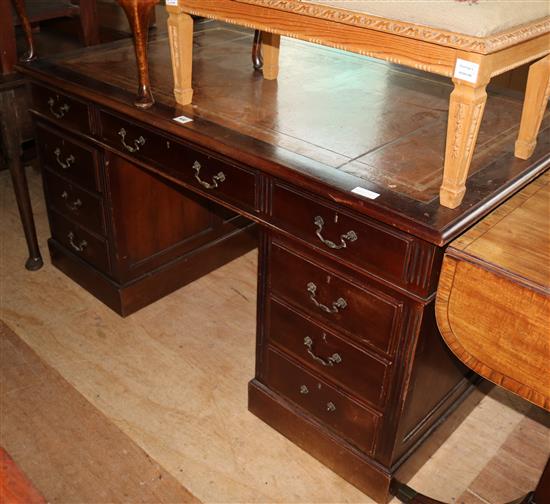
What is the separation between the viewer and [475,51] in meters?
1.34

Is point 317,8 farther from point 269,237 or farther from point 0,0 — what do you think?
point 0,0

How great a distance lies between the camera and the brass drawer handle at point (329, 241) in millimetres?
1641

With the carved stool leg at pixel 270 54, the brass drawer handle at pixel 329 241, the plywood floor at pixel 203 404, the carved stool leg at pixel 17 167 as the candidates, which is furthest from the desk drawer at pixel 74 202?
the brass drawer handle at pixel 329 241

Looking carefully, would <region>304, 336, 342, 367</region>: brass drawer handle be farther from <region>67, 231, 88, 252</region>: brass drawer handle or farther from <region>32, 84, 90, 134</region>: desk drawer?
<region>67, 231, 88, 252</region>: brass drawer handle

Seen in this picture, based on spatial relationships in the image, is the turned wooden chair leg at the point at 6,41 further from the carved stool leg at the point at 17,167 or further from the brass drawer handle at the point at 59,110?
the brass drawer handle at the point at 59,110

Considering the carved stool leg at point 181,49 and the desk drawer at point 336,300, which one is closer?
the desk drawer at point 336,300

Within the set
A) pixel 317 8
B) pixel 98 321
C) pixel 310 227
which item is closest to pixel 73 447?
pixel 98 321

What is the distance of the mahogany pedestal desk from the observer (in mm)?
1637

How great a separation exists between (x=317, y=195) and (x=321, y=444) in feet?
2.85

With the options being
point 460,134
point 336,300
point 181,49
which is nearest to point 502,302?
point 460,134

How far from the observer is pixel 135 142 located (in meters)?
2.17

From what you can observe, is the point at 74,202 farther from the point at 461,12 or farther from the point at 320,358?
the point at 461,12

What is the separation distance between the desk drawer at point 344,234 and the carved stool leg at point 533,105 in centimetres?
50

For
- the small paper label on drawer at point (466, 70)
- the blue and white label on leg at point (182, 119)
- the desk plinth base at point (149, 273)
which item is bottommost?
the desk plinth base at point (149, 273)
